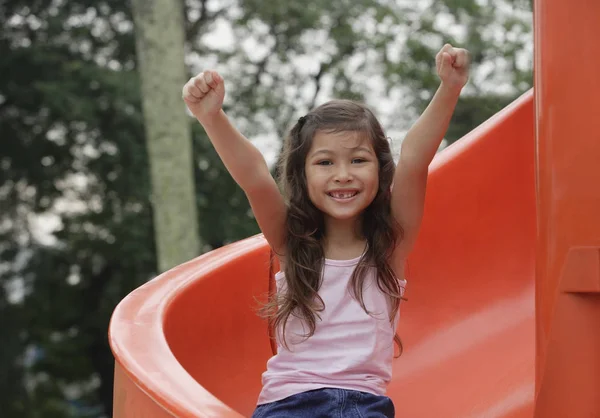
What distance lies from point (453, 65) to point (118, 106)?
6.39 metres

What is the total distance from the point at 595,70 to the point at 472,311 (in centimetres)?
116

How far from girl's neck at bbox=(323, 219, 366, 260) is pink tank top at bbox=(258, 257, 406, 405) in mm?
22

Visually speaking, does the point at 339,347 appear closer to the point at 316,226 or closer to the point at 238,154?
the point at 316,226

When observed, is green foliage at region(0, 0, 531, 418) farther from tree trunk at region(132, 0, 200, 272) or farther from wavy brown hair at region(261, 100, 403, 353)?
wavy brown hair at region(261, 100, 403, 353)

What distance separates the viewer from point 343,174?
137 centimetres

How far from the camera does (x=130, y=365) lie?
1.44m

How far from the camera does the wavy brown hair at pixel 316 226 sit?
138 cm

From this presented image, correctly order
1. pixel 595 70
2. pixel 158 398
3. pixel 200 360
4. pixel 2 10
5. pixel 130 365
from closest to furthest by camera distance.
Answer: pixel 595 70, pixel 158 398, pixel 130 365, pixel 200 360, pixel 2 10

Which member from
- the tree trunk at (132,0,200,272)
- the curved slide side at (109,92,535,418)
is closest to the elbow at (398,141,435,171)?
the curved slide side at (109,92,535,418)

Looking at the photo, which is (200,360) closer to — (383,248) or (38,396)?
(383,248)

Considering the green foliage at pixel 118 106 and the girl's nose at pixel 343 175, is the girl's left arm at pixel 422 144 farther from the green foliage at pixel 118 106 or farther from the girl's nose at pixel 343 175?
the green foliage at pixel 118 106

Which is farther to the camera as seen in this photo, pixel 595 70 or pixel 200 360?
pixel 200 360

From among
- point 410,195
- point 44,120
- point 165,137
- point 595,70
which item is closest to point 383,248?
point 410,195

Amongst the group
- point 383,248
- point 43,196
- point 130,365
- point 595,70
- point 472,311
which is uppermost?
point 595,70
